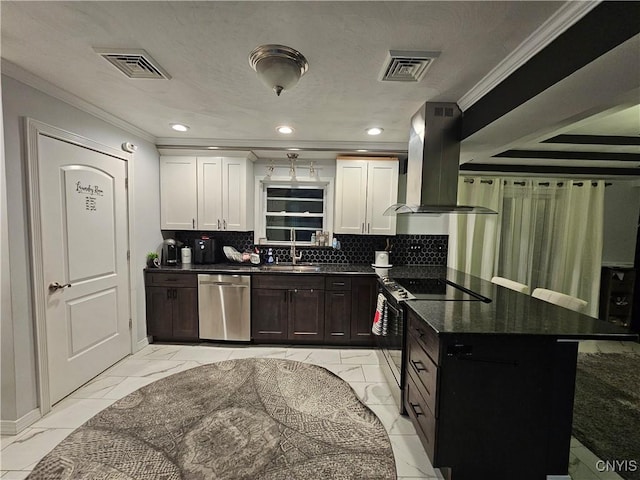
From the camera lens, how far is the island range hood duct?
2.28m

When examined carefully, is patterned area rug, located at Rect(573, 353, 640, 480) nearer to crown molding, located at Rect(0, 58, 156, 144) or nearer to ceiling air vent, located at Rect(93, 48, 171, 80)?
ceiling air vent, located at Rect(93, 48, 171, 80)

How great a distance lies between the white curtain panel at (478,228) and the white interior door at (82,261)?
13.2 feet

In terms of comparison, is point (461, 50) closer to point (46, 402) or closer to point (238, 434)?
point (238, 434)

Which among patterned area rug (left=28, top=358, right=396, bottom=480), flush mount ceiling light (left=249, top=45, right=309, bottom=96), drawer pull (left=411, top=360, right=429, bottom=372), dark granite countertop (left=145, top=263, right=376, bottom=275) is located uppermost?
flush mount ceiling light (left=249, top=45, right=309, bottom=96)

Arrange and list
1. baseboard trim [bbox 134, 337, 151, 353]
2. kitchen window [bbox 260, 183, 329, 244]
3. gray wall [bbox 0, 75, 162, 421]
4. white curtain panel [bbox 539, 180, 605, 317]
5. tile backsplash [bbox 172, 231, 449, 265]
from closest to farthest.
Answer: gray wall [bbox 0, 75, 162, 421] < baseboard trim [bbox 134, 337, 151, 353] < white curtain panel [bbox 539, 180, 605, 317] < tile backsplash [bbox 172, 231, 449, 265] < kitchen window [bbox 260, 183, 329, 244]

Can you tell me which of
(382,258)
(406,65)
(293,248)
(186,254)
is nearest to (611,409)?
(382,258)

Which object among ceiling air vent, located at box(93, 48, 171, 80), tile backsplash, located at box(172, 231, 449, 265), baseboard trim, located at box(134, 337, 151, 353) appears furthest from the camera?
tile backsplash, located at box(172, 231, 449, 265)

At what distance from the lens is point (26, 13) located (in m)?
1.36

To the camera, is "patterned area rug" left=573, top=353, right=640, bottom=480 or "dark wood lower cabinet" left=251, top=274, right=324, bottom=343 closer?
"patterned area rug" left=573, top=353, right=640, bottom=480

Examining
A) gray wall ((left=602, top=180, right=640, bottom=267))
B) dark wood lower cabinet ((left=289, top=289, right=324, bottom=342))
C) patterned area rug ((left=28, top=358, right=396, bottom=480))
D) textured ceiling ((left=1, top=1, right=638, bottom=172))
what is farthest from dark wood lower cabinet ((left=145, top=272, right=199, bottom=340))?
gray wall ((left=602, top=180, right=640, bottom=267))

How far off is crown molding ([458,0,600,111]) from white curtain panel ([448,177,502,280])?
1.95m

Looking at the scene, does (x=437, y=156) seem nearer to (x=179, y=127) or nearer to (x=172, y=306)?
(x=179, y=127)

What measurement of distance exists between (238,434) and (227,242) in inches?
99.4

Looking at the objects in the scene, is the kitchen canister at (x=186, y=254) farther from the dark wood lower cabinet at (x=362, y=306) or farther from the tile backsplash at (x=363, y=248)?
the dark wood lower cabinet at (x=362, y=306)
